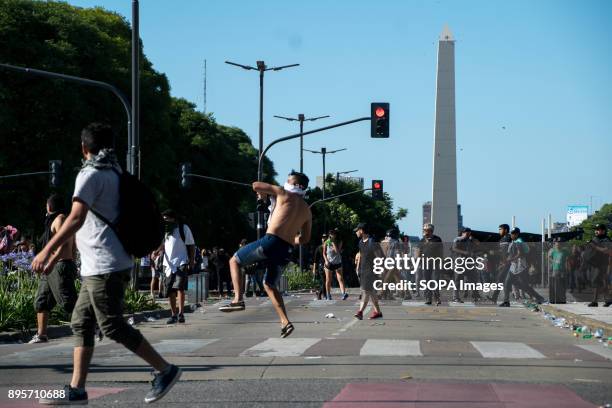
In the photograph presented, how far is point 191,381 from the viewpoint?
8914 millimetres

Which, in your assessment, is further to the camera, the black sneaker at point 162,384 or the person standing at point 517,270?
the person standing at point 517,270

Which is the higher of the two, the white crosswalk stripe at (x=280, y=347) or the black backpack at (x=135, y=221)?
the black backpack at (x=135, y=221)

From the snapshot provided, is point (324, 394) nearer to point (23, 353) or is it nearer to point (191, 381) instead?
point (191, 381)

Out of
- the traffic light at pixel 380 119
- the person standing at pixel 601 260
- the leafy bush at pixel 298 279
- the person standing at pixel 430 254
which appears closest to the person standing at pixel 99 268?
the person standing at pixel 601 260

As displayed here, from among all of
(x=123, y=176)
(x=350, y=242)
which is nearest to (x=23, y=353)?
(x=123, y=176)

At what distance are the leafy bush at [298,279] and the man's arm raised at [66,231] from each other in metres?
36.3

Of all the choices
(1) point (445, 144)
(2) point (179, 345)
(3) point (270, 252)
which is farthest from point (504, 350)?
(1) point (445, 144)

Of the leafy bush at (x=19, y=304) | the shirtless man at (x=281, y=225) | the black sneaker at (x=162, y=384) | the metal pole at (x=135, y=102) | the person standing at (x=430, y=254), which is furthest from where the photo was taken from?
the person standing at (x=430, y=254)

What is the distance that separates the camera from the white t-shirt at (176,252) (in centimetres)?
1697

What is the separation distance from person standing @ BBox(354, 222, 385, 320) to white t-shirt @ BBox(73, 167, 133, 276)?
11.3m

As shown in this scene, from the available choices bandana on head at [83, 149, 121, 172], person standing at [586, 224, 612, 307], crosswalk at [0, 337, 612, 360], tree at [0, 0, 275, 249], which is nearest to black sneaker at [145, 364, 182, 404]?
bandana on head at [83, 149, 121, 172]

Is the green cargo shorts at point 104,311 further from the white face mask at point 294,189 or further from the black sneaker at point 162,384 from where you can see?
the white face mask at point 294,189

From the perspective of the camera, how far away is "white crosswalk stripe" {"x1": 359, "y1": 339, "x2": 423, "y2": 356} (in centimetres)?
1143

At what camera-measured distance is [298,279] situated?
45.8m
